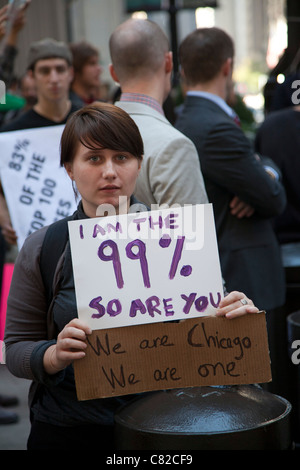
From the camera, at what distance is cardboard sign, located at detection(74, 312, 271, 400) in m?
1.92

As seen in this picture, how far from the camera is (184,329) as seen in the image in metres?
1.94

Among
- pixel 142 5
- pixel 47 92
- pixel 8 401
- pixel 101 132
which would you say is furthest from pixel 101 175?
pixel 142 5

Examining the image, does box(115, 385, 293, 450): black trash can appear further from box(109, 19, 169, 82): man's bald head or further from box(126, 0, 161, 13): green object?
box(126, 0, 161, 13): green object

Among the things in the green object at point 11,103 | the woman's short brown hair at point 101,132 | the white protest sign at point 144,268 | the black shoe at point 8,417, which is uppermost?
the green object at point 11,103

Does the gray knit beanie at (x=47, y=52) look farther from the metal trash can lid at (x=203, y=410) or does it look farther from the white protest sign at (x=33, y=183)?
the metal trash can lid at (x=203, y=410)

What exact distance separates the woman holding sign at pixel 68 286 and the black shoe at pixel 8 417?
2.79 meters

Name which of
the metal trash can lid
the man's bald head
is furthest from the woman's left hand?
the man's bald head

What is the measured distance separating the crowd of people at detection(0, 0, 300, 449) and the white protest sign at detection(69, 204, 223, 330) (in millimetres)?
69

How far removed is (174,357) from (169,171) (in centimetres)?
107

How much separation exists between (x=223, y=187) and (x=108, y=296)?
1.81 metres

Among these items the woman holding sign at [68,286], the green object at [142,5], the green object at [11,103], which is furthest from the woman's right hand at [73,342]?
the green object at [142,5]

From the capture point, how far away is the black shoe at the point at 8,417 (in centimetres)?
489

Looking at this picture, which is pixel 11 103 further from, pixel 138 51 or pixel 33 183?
pixel 138 51

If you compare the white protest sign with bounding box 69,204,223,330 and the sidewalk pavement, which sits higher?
the white protest sign with bounding box 69,204,223,330
